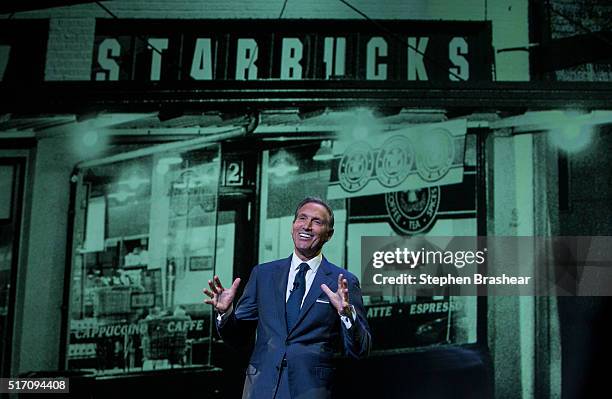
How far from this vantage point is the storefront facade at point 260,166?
4434mm

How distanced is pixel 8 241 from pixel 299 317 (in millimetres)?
3194

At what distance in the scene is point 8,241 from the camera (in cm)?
469

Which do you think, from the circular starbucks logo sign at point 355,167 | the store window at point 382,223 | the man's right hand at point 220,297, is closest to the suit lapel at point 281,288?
the man's right hand at point 220,297

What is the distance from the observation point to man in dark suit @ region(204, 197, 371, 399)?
247 centimetres

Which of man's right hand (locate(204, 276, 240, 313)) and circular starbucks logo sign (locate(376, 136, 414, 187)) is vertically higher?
circular starbucks logo sign (locate(376, 136, 414, 187))

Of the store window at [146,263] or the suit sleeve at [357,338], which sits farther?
the store window at [146,263]

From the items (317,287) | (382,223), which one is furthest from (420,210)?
(317,287)

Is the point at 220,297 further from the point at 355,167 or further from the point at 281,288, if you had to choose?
the point at 355,167

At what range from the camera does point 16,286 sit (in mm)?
4605

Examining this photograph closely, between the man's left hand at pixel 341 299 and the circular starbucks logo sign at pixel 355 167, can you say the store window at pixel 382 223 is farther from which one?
the man's left hand at pixel 341 299

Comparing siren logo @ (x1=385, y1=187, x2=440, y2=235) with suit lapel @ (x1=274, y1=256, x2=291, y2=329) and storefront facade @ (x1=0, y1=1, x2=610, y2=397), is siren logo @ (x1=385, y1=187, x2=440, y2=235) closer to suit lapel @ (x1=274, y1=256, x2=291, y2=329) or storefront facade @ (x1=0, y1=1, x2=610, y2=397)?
storefront facade @ (x1=0, y1=1, x2=610, y2=397)

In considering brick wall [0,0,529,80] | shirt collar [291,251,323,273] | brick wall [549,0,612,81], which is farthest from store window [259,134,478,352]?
shirt collar [291,251,323,273]

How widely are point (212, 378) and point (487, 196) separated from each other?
255 centimetres

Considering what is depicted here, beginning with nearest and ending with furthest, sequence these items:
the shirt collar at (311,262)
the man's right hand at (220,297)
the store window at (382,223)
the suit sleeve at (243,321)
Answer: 1. the man's right hand at (220,297)
2. the suit sleeve at (243,321)
3. the shirt collar at (311,262)
4. the store window at (382,223)
